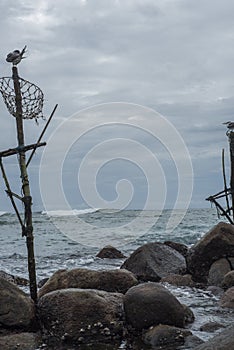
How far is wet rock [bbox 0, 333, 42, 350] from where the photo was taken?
7.66m

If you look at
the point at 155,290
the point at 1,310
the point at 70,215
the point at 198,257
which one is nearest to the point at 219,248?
the point at 198,257

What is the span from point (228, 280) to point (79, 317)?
5158 millimetres

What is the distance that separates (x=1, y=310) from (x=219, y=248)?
6.89 metres

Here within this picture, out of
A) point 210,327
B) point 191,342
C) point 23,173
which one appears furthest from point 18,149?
point 210,327

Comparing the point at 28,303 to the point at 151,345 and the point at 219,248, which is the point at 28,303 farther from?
the point at 219,248

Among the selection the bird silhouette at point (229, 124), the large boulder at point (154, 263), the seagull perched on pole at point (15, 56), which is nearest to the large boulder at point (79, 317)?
the seagull perched on pole at point (15, 56)

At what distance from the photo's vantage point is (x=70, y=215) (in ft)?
213

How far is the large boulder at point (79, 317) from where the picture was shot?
818cm

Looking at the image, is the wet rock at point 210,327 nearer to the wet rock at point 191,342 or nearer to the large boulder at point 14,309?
the wet rock at point 191,342

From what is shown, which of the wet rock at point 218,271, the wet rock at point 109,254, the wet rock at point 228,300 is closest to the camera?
the wet rock at point 228,300

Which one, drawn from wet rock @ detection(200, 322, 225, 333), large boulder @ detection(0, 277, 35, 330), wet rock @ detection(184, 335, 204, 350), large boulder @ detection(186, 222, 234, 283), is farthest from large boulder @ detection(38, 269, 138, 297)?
large boulder @ detection(186, 222, 234, 283)

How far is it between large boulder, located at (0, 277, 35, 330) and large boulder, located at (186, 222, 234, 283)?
635cm

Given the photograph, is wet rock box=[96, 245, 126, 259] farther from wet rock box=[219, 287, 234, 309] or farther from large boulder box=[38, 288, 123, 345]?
large boulder box=[38, 288, 123, 345]

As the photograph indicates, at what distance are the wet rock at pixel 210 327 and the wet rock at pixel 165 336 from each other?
561mm
